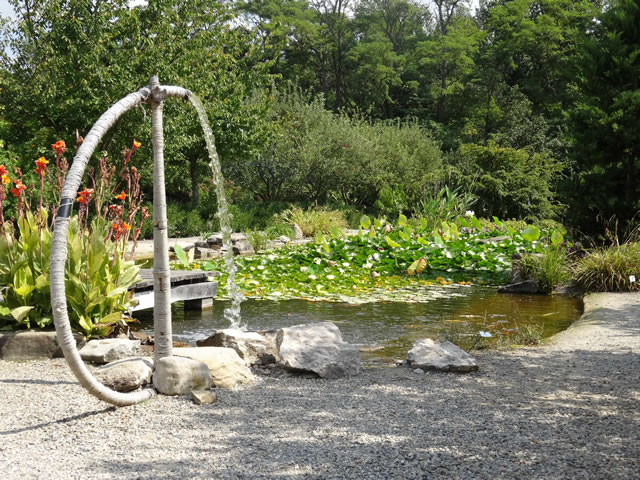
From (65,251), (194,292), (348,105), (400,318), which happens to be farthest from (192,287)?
(348,105)

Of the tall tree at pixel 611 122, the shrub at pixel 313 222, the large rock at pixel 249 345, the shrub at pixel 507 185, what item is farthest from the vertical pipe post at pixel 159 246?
the shrub at pixel 507 185

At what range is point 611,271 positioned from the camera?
822 centimetres

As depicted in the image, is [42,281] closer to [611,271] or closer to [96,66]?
[611,271]

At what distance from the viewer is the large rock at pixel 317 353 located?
4262mm

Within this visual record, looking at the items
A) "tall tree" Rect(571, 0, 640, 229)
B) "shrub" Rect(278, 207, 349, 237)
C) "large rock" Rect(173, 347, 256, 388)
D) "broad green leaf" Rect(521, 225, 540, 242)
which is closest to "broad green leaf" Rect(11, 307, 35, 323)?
"large rock" Rect(173, 347, 256, 388)

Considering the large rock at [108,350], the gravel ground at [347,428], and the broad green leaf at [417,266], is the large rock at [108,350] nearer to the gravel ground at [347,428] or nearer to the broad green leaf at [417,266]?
the gravel ground at [347,428]

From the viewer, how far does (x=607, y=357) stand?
476cm

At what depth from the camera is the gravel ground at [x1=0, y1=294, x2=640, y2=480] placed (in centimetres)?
267

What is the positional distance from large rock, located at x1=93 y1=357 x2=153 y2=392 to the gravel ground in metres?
0.15

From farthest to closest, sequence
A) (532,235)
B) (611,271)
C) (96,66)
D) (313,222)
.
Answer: (313,222) < (96,66) < (532,235) < (611,271)

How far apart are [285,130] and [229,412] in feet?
61.8

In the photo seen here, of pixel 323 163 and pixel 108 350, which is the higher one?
pixel 323 163

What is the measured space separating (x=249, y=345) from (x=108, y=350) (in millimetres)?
1005

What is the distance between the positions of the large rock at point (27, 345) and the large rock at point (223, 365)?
1091 mm
